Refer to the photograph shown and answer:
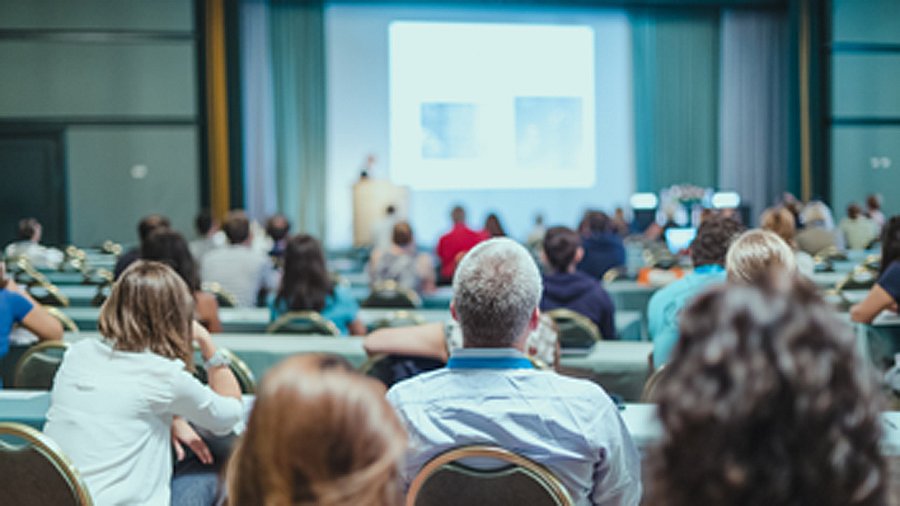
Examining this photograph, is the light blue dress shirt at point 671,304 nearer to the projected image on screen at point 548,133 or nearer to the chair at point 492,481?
the chair at point 492,481

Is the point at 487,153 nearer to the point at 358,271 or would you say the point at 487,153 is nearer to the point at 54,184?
the point at 358,271

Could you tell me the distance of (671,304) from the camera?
160 inches

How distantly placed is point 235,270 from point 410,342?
391 centimetres

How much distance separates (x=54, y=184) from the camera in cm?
1439

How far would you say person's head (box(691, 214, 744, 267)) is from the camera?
418 cm

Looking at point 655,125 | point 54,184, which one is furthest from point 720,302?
point 655,125

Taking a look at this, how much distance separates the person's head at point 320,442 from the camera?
3.63 ft

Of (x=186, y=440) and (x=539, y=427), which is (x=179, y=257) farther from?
(x=539, y=427)

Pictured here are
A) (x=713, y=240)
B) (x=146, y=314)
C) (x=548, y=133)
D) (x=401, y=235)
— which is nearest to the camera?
(x=146, y=314)

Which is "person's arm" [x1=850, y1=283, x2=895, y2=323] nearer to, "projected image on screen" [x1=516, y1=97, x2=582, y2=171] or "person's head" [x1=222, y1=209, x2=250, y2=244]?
"person's head" [x1=222, y1=209, x2=250, y2=244]

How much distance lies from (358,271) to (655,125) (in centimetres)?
743

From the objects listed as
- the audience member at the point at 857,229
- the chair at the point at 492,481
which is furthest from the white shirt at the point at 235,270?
the audience member at the point at 857,229

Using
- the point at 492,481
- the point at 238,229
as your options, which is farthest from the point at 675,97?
the point at 492,481

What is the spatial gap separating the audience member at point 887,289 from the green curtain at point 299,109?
40.8ft
